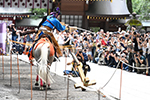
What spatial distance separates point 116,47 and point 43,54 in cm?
745

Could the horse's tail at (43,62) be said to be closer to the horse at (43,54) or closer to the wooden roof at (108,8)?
the horse at (43,54)

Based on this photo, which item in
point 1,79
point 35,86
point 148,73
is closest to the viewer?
point 35,86

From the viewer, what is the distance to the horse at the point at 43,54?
10.5 metres

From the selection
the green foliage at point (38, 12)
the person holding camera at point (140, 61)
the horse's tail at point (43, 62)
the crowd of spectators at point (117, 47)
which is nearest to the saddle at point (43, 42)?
the horse's tail at point (43, 62)

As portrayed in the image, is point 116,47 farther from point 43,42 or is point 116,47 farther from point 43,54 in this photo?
point 43,54

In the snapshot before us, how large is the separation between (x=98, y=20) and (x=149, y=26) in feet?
21.6

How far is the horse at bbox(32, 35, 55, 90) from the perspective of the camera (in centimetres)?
1054

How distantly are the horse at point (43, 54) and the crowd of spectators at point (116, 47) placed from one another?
2292 mm

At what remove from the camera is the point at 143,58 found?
50.4 feet

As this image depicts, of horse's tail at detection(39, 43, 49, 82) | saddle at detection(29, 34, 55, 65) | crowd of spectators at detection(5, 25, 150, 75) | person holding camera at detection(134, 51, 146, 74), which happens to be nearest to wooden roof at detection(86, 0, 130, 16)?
crowd of spectators at detection(5, 25, 150, 75)

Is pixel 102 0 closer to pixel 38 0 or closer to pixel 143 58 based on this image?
pixel 38 0

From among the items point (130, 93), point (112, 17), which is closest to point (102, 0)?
point (112, 17)

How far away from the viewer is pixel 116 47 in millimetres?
17656

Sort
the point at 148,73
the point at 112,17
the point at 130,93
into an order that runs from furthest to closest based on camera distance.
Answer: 1. the point at 112,17
2. the point at 148,73
3. the point at 130,93
